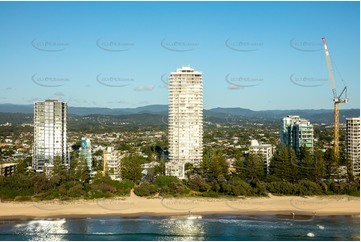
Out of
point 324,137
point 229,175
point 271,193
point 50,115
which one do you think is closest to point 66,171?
point 50,115

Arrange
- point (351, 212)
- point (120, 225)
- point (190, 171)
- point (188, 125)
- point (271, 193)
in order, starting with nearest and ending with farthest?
point (120, 225) → point (351, 212) → point (271, 193) → point (190, 171) → point (188, 125)

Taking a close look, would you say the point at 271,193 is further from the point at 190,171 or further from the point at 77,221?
the point at 77,221

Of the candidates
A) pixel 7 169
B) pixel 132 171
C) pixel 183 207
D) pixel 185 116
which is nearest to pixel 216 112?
pixel 185 116

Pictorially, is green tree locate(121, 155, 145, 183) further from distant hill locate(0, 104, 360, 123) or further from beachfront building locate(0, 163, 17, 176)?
distant hill locate(0, 104, 360, 123)

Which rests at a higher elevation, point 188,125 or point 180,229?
point 188,125

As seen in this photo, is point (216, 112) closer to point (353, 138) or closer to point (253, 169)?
point (353, 138)

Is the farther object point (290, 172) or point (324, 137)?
point (324, 137)
